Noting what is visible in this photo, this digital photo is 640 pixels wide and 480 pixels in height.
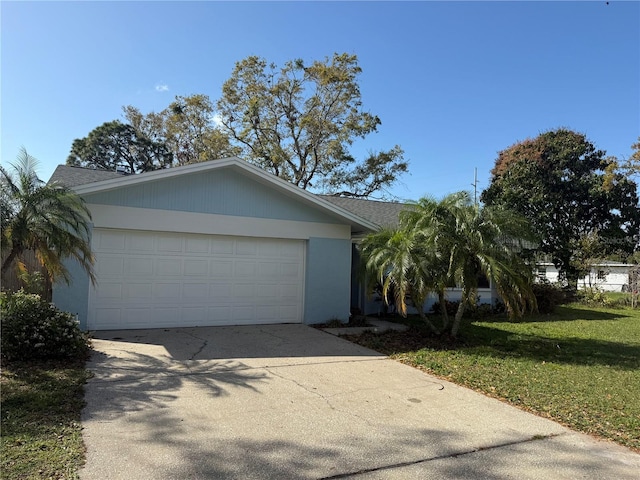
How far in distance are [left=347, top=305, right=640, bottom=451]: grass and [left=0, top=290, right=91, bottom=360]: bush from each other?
535 centimetres

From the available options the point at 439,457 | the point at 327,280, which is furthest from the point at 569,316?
the point at 439,457

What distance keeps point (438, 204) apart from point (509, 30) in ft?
18.7

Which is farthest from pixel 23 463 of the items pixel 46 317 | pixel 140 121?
pixel 140 121

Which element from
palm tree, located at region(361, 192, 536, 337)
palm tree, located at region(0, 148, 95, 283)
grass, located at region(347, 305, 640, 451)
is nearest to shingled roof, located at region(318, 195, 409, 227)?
grass, located at region(347, 305, 640, 451)

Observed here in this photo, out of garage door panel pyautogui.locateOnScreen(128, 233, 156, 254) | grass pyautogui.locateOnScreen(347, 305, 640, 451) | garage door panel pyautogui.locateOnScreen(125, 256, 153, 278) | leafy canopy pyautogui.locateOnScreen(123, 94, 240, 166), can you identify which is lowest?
grass pyautogui.locateOnScreen(347, 305, 640, 451)

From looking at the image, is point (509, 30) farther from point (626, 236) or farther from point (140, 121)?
point (140, 121)

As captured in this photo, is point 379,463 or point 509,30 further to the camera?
point 509,30

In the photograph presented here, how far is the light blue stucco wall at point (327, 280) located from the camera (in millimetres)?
11195

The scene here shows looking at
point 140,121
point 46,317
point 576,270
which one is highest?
point 140,121

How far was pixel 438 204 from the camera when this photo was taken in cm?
902

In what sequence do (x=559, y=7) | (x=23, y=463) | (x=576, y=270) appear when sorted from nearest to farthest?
(x=23, y=463) < (x=559, y=7) < (x=576, y=270)

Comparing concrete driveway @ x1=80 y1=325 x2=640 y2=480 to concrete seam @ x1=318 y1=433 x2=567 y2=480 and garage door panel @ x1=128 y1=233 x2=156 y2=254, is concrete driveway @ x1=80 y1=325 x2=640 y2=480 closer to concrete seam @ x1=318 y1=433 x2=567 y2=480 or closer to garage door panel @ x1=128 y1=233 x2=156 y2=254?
concrete seam @ x1=318 y1=433 x2=567 y2=480

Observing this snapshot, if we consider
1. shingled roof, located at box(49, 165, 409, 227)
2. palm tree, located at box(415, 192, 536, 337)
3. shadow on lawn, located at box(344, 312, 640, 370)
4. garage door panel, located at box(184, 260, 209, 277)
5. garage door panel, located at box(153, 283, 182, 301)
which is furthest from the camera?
shingled roof, located at box(49, 165, 409, 227)

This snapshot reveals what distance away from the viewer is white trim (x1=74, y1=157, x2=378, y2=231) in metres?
8.65
